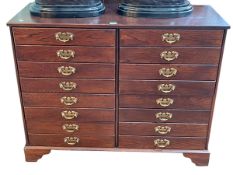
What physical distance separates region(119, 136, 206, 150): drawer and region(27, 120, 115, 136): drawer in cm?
12

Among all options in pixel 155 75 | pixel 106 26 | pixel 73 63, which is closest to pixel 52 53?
pixel 73 63

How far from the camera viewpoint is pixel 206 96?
1735 mm

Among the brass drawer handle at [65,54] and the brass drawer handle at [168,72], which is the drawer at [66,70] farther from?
the brass drawer handle at [168,72]

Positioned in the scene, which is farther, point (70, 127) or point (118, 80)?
point (70, 127)

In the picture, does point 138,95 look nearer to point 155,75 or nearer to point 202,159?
point 155,75

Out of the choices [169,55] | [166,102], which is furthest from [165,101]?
[169,55]

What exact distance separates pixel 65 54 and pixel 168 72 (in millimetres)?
585

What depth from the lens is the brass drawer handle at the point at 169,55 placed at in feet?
5.31

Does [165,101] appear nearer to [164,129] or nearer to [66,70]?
[164,129]

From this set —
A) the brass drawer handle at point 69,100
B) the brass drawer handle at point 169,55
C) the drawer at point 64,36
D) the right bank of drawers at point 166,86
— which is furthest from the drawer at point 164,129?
the drawer at point 64,36

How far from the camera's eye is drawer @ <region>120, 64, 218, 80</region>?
5.44 feet

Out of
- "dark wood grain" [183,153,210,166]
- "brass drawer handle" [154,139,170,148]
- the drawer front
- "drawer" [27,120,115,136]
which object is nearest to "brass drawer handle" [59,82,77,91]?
the drawer front

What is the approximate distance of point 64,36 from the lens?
5.22ft

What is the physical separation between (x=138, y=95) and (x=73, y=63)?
1.39ft
